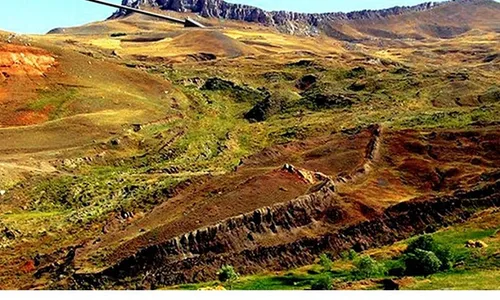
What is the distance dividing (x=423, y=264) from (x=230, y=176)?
15806mm

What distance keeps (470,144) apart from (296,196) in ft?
40.5

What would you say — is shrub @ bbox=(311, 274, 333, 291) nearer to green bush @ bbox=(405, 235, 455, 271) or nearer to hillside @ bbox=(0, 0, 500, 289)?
hillside @ bbox=(0, 0, 500, 289)

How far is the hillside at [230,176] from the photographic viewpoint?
19375 millimetres

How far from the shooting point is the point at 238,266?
738 inches

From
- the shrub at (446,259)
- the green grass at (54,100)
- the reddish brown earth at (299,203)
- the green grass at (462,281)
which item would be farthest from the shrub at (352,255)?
the green grass at (54,100)

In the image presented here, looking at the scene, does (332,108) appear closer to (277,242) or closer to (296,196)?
(296,196)

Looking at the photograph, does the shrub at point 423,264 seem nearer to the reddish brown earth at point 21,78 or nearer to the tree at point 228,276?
the tree at point 228,276

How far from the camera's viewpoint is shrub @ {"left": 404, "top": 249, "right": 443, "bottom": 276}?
46.8 feet

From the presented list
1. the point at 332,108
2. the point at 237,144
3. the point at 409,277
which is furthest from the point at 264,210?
the point at 332,108

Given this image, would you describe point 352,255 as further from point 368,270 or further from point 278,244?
point 368,270

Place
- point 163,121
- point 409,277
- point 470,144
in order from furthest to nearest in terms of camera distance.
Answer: point 163,121 < point 470,144 < point 409,277

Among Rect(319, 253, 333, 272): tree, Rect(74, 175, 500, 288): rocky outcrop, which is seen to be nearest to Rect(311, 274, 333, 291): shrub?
Rect(319, 253, 333, 272): tree

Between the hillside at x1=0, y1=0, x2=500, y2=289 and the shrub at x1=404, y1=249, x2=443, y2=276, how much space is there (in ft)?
0.46

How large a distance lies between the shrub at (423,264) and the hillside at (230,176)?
141 millimetres
